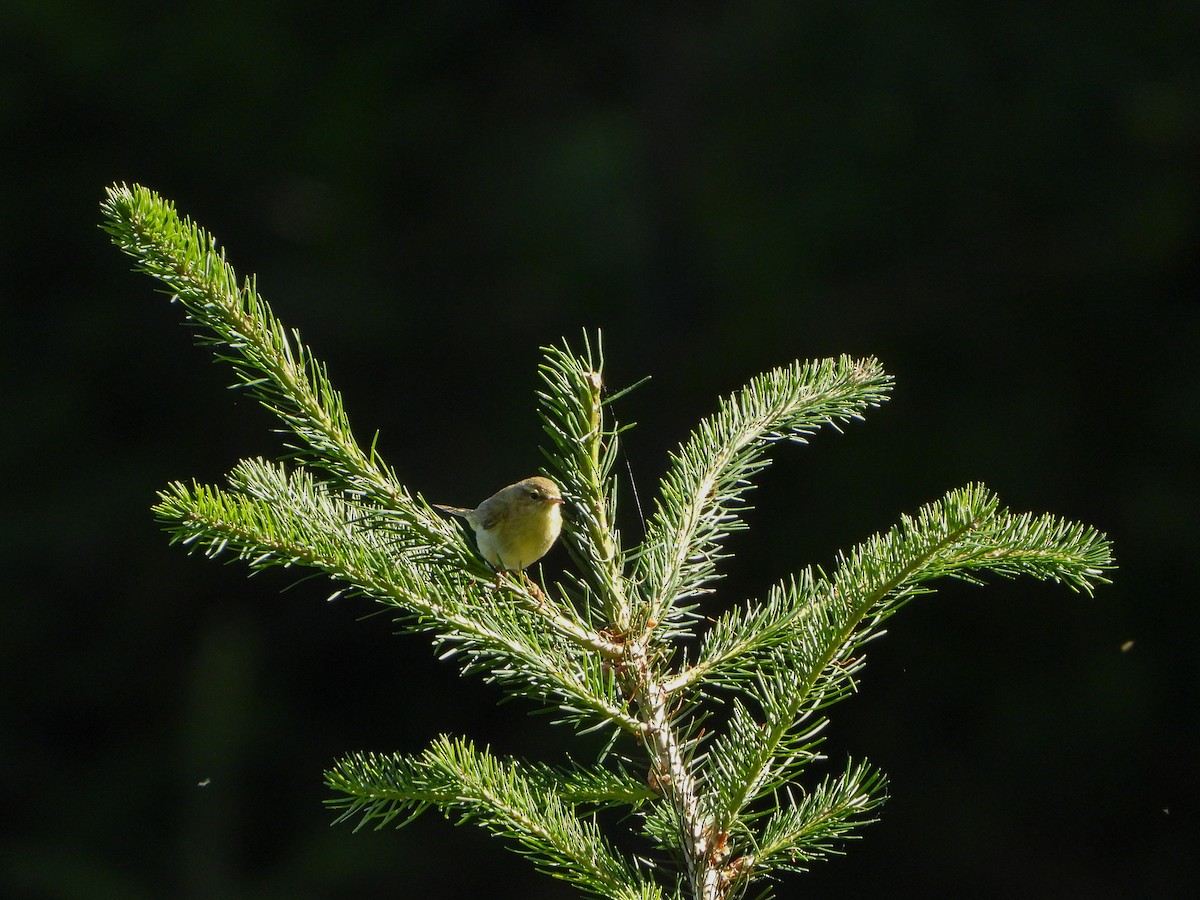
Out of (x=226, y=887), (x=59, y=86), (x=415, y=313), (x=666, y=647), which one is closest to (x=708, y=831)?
(x=666, y=647)

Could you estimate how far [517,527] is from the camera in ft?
5.14

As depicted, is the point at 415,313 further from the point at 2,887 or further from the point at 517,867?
the point at 2,887

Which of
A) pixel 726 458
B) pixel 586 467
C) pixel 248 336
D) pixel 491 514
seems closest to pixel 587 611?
pixel 586 467

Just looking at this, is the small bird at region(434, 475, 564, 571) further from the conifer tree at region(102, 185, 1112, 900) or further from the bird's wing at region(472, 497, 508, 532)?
the conifer tree at region(102, 185, 1112, 900)

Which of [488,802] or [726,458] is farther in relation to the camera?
[726,458]

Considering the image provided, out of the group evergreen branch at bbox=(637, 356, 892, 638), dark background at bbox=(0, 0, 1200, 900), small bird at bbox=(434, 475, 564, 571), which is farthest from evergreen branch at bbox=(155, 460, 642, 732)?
dark background at bbox=(0, 0, 1200, 900)

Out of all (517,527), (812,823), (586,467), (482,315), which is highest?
(482,315)

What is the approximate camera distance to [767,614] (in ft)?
3.85

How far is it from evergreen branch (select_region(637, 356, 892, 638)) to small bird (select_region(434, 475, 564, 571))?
0.26 metres

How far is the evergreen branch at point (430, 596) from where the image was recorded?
1.00m

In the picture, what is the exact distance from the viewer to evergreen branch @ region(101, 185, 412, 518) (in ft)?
3.18

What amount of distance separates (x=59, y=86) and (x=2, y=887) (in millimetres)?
4386

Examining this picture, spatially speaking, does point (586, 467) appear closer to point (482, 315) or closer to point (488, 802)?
point (488, 802)

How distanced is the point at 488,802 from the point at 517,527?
1.93ft
